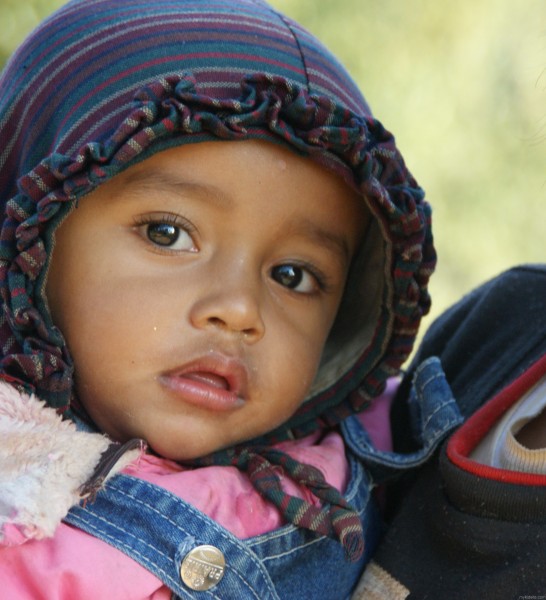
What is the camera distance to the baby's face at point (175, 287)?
143cm

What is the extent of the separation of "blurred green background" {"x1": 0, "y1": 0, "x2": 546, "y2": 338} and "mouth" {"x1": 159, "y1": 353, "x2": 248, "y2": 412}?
9.61ft

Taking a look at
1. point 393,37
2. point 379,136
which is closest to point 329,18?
point 393,37

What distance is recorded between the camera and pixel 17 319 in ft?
4.52

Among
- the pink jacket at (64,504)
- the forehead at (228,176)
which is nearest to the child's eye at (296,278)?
the forehead at (228,176)

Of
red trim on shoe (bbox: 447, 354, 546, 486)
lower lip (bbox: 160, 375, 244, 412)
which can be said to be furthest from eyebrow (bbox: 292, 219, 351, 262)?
red trim on shoe (bbox: 447, 354, 546, 486)

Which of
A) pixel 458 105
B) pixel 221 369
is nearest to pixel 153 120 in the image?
pixel 221 369

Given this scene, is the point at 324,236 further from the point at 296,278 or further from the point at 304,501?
the point at 304,501

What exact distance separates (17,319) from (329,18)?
3783mm

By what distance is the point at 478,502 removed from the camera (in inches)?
50.4

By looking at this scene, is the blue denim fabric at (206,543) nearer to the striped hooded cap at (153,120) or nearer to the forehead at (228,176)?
the striped hooded cap at (153,120)

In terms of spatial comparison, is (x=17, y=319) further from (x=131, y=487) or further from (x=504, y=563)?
(x=504, y=563)

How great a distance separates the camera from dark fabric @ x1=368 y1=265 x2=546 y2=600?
123cm

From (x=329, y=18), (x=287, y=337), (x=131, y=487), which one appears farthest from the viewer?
(x=329, y=18)

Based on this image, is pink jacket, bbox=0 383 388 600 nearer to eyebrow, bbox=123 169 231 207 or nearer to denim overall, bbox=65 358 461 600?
denim overall, bbox=65 358 461 600
